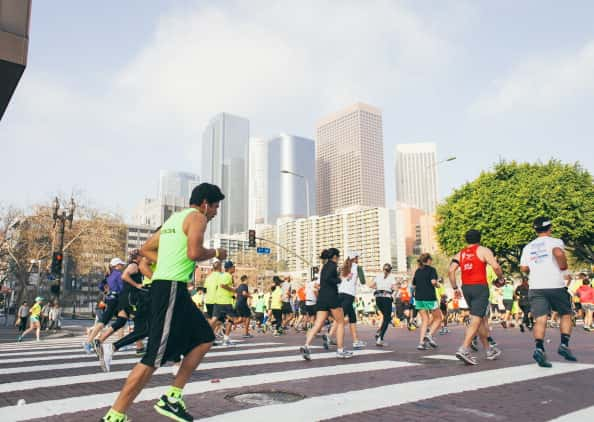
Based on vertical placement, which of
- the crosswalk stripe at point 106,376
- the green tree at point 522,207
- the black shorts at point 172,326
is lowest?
the crosswalk stripe at point 106,376

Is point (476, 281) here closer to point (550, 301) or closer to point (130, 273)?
point (550, 301)

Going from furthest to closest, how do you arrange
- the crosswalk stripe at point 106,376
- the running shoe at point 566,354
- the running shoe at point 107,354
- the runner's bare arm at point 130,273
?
the runner's bare arm at point 130,273, the running shoe at point 566,354, the running shoe at point 107,354, the crosswalk stripe at point 106,376

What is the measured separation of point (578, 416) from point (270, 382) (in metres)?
3.06

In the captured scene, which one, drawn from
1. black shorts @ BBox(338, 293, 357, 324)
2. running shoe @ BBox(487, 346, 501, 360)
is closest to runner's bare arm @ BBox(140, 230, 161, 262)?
running shoe @ BBox(487, 346, 501, 360)

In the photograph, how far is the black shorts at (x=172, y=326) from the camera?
374 cm

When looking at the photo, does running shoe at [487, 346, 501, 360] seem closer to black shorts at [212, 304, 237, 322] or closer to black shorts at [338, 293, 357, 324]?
black shorts at [338, 293, 357, 324]

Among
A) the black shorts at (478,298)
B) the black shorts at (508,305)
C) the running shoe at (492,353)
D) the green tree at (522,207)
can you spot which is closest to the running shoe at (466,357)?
the black shorts at (478,298)

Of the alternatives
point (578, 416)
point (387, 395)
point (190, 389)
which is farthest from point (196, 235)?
point (578, 416)

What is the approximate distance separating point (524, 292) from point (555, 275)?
35.3 ft

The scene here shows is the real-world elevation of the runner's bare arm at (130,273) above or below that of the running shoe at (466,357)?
above

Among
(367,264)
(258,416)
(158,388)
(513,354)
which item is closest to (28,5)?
(158,388)

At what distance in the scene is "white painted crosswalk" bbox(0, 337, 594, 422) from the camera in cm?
430

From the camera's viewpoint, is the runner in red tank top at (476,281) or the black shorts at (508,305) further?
the black shorts at (508,305)

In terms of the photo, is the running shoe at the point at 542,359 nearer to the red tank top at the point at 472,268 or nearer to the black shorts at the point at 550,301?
the black shorts at the point at 550,301
